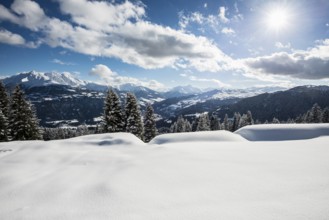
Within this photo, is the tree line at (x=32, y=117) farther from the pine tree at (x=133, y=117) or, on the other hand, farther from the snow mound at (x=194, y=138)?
the snow mound at (x=194, y=138)

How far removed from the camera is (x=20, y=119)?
104 ft

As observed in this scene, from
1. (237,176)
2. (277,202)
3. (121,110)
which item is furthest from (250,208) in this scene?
(121,110)

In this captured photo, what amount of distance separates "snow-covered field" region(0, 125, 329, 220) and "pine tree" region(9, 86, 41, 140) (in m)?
26.7

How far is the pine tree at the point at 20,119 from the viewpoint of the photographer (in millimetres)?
31391

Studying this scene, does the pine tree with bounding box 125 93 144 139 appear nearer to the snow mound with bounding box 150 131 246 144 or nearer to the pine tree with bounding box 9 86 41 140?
the pine tree with bounding box 9 86 41 140

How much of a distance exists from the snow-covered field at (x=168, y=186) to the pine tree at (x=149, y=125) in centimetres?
3034

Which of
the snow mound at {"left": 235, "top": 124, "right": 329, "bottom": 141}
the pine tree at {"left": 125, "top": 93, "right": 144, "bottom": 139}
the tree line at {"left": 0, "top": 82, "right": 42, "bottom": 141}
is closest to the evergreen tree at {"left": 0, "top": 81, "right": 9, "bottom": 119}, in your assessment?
the tree line at {"left": 0, "top": 82, "right": 42, "bottom": 141}

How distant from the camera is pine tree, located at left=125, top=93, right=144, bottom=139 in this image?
113 feet

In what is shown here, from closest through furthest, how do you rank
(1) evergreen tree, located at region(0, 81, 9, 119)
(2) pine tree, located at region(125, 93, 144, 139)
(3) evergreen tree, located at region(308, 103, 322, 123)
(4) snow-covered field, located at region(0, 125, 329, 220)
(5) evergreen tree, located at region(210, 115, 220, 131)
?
(4) snow-covered field, located at region(0, 125, 329, 220) → (1) evergreen tree, located at region(0, 81, 9, 119) → (2) pine tree, located at region(125, 93, 144, 139) → (3) evergreen tree, located at region(308, 103, 322, 123) → (5) evergreen tree, located at region(210, 115, 220, 131)

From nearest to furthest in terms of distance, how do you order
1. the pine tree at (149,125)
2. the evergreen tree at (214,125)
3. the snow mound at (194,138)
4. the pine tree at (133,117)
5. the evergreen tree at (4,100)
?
1. the snow mound at (194,138)
2. the evergreen tree at (4,100)
3. the pine tree at (133,117)
4. the pine tree at (149,125)
5. the evergreen tree at (214,125)

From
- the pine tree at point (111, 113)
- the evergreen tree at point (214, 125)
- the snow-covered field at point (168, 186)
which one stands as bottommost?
the evergreen tree at point (214, 125)

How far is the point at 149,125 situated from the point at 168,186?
3510 cm

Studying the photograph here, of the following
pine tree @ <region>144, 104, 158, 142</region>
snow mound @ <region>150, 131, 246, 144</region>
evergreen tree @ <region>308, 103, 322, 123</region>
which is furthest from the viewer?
evergreen tree @ <region>308, 103, 322, 123</region>

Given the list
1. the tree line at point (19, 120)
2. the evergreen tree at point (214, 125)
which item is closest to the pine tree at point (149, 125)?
the tree line at point (19, 120)
